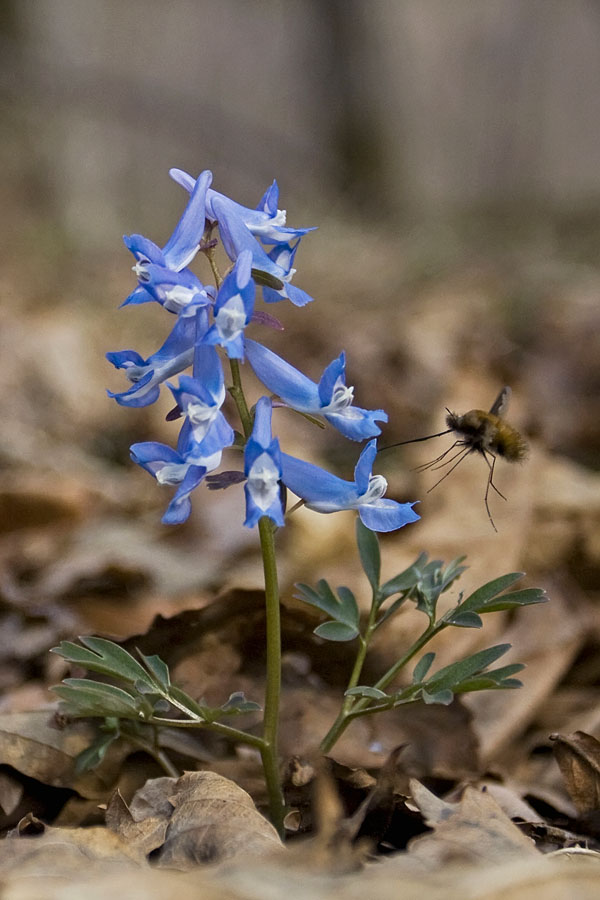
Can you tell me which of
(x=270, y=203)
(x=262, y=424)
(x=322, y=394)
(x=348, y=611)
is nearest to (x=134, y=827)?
(x=348, y=611)

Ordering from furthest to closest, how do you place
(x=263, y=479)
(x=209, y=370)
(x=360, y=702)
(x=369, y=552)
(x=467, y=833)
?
(x=369, y=552) < (x=360, y=702) < (x=209, y=370) < (x=263, y=479) < (x=467, y=833)

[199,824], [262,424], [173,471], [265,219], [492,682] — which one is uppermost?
[265,219]

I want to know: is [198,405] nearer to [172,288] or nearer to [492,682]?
[172,288]

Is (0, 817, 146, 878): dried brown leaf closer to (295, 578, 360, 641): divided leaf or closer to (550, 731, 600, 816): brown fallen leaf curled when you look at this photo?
(295, 578, 360, 641): divided leaf

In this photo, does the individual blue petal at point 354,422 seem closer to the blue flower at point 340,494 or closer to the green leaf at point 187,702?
the blue flower at point 340,494

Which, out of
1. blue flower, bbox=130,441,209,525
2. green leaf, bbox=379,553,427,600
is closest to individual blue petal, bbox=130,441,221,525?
blue flower, bbox=130,441,209,525

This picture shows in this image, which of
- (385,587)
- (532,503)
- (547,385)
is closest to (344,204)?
(547,385)

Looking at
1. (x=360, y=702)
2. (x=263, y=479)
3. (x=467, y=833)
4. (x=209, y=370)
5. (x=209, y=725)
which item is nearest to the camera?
(x=467, y=833)

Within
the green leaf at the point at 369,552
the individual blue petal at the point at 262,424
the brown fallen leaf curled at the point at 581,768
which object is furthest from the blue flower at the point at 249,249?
the brown fallen leaf curled at the point at 581,768
